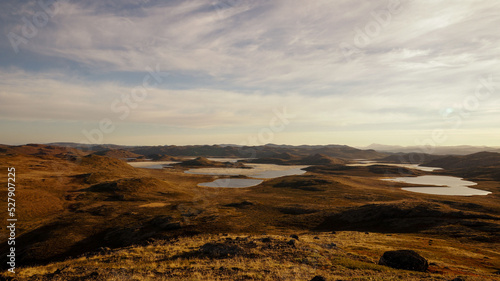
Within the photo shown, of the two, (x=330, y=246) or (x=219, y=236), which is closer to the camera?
(x=330, y=246)

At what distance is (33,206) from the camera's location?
67.0m

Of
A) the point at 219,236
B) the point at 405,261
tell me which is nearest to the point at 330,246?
the point at 405,261

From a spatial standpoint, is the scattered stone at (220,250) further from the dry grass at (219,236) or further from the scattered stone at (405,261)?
the scattered stone at (405,261)

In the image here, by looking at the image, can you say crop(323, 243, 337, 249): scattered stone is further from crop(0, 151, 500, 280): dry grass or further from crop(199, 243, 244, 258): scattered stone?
crop(199, 243, 244, 258): scattered stone

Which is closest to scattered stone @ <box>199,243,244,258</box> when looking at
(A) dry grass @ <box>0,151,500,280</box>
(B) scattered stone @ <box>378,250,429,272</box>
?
(A) dry grass @ <box>0,151,500,280</box>

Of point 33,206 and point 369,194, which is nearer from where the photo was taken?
point 33,206

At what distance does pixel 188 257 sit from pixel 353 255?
71.6 ft

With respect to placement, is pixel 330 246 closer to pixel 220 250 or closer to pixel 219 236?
pixel 220 250

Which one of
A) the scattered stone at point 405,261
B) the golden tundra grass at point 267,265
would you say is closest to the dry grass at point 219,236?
the golden tundra grass at point 267,265

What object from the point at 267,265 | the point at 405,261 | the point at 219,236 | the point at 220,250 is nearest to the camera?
the point at 405,261

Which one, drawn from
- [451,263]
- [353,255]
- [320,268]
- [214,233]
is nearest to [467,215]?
[451,263]

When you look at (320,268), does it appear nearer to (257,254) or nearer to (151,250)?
(257,254)

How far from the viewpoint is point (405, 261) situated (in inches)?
1038

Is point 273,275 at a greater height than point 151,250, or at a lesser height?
greater
